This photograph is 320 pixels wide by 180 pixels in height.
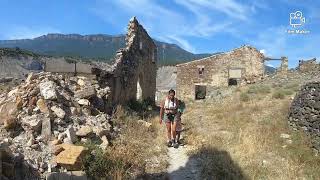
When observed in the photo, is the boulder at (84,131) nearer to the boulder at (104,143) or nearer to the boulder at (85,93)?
the boulder at (104,143)

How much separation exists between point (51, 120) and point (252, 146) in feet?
16.4

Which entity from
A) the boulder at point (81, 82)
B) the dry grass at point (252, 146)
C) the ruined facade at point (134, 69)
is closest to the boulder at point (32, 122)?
the boulder at point (81, 82)

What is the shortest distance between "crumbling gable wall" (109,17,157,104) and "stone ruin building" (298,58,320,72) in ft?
39.6

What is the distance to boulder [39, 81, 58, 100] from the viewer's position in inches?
438

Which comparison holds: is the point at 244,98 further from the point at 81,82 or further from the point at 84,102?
the point at 84,102

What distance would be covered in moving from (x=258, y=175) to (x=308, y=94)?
5278 millimetres

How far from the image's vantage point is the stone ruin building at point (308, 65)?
100ft

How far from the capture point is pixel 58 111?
35.3ft

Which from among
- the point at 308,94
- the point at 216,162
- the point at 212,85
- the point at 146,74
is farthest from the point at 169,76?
the point at 216,162

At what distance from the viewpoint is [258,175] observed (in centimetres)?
919

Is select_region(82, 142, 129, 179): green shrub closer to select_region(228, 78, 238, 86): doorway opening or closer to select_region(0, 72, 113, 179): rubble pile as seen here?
select_region(0, 72, 113, 179): rubble pile

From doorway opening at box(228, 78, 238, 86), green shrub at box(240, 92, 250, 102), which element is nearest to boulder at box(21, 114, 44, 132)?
green shrub at box(240, 92, 250, 102)

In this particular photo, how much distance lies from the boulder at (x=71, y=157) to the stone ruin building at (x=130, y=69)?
18.9 ft

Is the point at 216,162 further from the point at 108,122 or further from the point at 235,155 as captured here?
the point at 108,122
